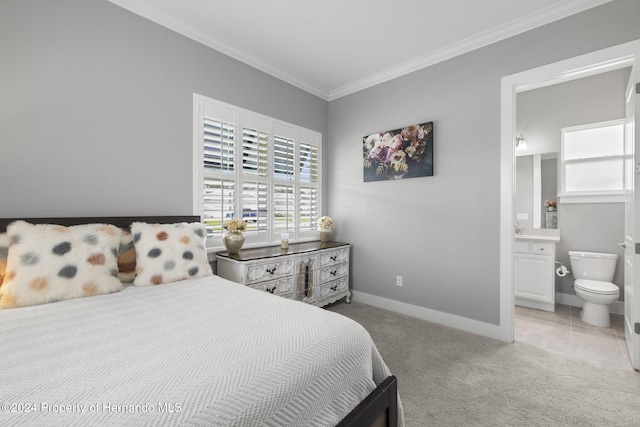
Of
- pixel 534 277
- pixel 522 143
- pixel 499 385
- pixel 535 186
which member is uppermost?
pixel 522 143

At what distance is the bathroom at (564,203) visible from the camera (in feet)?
9.28

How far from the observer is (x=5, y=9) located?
1.70 metres

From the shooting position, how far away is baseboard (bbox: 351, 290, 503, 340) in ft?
8.58

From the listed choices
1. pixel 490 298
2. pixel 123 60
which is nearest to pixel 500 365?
pixel 490 298

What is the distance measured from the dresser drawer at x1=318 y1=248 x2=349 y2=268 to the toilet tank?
8.56ft

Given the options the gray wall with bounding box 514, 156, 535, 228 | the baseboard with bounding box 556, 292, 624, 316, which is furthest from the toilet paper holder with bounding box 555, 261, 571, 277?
the gray wall with bounding box 514, 156, 535, 228

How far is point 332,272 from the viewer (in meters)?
3.31

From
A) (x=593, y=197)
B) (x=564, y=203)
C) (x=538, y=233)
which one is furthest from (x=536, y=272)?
(x=593, y=197)

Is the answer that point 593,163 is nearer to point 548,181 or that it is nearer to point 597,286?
point 548,181

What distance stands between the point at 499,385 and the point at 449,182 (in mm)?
1766

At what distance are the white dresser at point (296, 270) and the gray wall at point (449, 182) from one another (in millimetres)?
398

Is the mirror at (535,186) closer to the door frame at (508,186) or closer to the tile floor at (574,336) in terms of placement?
the tile floor at (574,336)

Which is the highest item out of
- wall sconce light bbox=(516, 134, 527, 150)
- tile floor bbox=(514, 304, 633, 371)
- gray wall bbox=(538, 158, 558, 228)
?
wall sconce light bbox=(516, 134, 527, 150)

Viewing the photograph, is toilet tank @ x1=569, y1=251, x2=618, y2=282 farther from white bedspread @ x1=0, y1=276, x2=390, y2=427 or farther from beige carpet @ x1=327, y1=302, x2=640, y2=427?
white bedspread @ x1=0, y1=276, x2=390, y2=427
